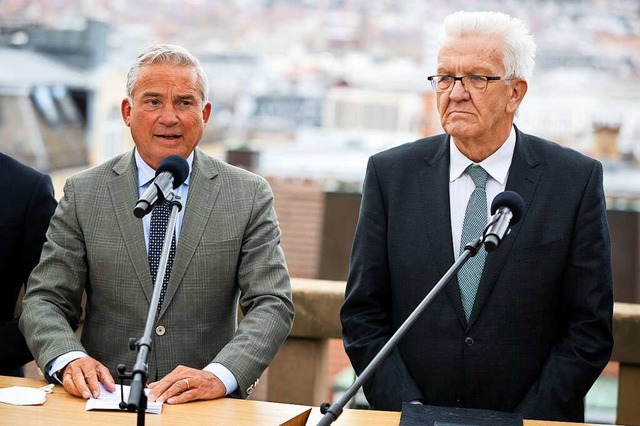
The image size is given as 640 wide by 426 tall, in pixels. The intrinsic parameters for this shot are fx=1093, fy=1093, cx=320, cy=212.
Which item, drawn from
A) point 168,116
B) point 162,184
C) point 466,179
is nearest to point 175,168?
point 162,184

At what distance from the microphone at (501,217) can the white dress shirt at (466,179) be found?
0.66 meters

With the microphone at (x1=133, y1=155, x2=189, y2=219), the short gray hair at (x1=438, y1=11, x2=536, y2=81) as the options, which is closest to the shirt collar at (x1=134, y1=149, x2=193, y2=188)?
the microphone at (x1=133, y1=155, x2=189, y2=219)

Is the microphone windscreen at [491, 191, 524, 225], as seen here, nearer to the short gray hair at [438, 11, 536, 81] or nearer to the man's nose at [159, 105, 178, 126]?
the short gray hair at [438, 11, 536, 81]

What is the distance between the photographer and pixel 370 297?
322 centimetres

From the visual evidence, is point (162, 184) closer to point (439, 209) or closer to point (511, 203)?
point (511, 203)

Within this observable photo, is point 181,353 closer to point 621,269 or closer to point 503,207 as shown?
point 503,207

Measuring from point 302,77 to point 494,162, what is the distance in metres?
28.4

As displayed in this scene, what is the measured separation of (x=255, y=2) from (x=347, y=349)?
30.0 m

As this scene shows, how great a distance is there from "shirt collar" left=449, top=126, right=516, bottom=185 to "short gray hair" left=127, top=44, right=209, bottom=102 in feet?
2.51

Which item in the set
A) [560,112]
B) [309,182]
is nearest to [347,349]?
[309,182]

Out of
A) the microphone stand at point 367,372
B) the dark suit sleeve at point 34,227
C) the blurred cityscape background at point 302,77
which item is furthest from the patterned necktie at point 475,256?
the blurred cityscape background at point 302,77

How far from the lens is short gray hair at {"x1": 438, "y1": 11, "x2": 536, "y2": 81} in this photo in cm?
305

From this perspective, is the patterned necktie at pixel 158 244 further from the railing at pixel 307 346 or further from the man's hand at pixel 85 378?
the railing at pixel 307 346

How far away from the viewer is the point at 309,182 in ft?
84.7
